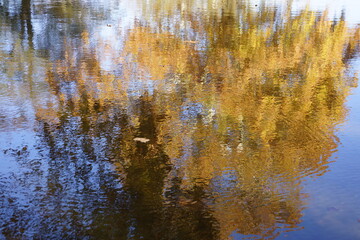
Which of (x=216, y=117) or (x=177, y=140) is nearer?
(x=177, y=140)

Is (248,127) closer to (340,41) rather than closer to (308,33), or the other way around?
(340,41)

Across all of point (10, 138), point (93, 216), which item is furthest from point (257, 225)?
point (10, 138)

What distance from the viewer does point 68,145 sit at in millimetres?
4836

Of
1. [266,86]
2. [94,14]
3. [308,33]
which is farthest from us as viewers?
[94,14]

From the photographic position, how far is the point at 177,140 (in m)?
5.12

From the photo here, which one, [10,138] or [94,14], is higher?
[94,14]

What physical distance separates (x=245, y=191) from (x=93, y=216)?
4.55ft

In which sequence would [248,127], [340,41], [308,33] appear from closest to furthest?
[248,127], [340,41], [308,33]

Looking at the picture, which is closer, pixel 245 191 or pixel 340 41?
pixel 245 191

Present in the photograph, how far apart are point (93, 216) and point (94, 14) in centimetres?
1397

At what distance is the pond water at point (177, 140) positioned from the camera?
354cm

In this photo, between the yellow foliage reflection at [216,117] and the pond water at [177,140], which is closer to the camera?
the pond water at [177,140]

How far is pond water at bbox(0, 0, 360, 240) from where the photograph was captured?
11.6ft

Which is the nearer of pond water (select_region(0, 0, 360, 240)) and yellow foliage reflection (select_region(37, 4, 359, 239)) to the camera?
pond water (select_region(0, 0, 360, 240))
